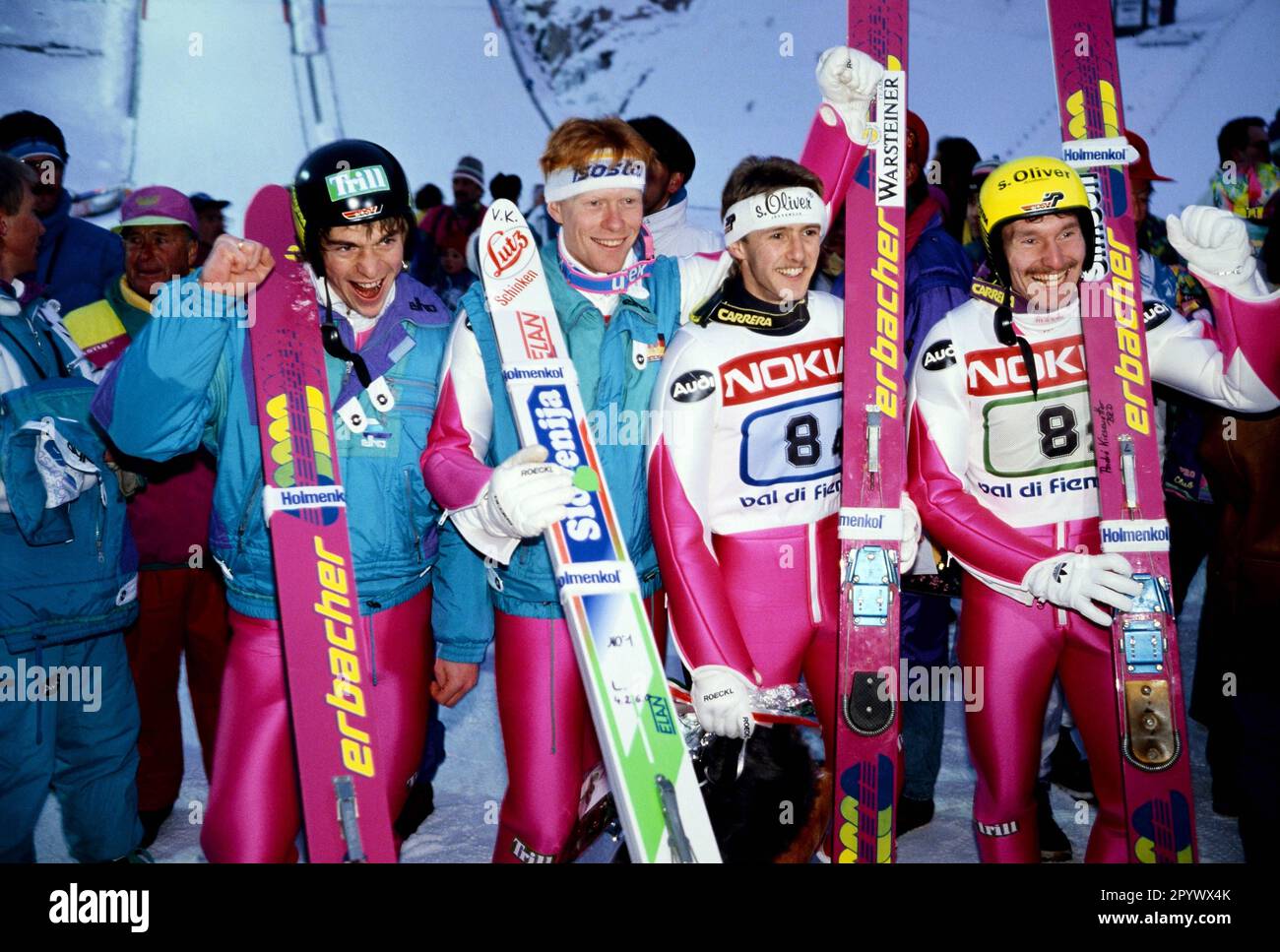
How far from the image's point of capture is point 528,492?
9.62ft

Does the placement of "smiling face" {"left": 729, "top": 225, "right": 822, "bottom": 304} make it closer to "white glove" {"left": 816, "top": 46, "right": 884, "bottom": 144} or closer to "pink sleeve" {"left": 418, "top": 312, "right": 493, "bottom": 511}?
"white glove" {"left": 816, "top": 46, "right": 884, "bottom": 144}

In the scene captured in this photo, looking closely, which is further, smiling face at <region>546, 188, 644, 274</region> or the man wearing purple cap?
the man wearing purple cap

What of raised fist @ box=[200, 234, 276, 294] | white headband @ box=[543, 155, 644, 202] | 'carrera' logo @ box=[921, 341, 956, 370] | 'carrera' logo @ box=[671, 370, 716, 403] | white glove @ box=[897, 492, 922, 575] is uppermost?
white headband @ box=[543, 155, 644, 202]

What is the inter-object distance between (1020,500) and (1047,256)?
675 millimetres

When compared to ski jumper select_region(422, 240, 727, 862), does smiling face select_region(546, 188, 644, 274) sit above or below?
above

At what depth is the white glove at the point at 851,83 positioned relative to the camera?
10.8 ft

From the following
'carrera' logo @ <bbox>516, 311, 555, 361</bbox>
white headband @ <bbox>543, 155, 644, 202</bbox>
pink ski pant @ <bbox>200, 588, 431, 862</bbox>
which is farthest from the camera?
white headband @ <bbox>543, 155, 644, 202</bbox>

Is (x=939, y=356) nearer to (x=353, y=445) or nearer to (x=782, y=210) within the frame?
(x=782, y=210)

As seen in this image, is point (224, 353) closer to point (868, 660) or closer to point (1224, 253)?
point (868, 660)

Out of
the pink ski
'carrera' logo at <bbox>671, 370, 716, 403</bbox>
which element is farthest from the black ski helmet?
the pink ski

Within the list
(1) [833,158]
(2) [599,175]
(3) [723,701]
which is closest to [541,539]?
(3) [723,701]

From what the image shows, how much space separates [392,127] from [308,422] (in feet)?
5.90

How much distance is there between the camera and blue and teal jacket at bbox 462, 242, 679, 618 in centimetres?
329

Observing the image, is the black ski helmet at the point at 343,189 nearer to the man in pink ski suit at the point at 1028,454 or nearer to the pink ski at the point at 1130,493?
the man in pink ski suit at the point at 1028,454
